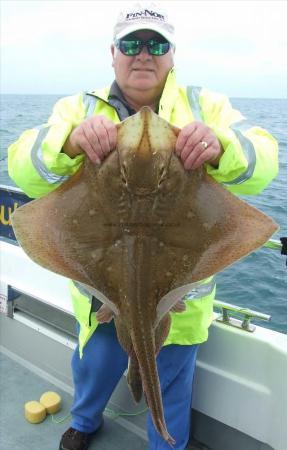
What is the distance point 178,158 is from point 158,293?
564 mm

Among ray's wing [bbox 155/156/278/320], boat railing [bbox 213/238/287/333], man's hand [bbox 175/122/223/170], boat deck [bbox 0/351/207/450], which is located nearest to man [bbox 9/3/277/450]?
man's hand [bbox 175/122/223/170]

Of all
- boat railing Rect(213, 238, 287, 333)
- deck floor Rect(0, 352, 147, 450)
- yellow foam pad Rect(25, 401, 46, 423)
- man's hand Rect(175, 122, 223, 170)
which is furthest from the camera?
yellow foam pad Rect(25, 401, 46, 423)

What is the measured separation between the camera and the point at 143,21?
253 centimetres

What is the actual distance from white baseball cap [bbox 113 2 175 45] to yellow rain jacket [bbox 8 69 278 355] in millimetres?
244

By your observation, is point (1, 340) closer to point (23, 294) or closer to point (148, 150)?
point (23, 294)

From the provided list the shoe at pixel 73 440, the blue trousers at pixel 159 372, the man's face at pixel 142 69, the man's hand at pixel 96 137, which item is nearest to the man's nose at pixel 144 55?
the man's face at pixel 142 69

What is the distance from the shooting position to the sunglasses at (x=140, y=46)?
2.59 meters

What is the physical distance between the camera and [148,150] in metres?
1.88

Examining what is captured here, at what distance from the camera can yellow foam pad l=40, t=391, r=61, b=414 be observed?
395cm

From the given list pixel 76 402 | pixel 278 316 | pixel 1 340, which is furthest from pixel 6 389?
pixel 278 316

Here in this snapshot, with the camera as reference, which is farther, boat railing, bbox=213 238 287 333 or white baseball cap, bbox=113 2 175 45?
boat railing, bbox=213 238 287 333

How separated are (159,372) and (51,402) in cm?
138

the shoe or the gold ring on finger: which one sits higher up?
the gold ring on finger

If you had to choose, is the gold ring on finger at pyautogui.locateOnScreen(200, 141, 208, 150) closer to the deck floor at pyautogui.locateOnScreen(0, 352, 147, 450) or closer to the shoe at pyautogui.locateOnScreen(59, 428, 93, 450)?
the shoe at pyautogui.locateOnScreen(59, 428, 93, 450)
